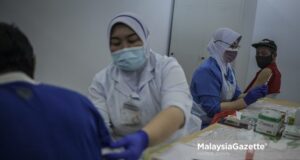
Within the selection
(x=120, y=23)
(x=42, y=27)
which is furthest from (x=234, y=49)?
(x=42, y=27)

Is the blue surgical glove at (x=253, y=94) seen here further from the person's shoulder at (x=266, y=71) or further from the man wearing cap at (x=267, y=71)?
the person's shoulder at (x=266, y=71)

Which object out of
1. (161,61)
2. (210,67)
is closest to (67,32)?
(210,67)

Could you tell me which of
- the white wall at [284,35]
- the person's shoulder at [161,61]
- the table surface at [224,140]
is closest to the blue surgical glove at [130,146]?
the table surface at [224,140]

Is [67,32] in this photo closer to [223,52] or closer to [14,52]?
[223,52]

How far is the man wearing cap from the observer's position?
2.59 meters

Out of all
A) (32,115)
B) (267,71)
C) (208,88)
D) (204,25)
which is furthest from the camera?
(204,25)

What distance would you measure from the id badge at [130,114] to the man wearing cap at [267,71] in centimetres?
160

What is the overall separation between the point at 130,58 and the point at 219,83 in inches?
38.9

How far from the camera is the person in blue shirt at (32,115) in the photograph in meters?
0.58

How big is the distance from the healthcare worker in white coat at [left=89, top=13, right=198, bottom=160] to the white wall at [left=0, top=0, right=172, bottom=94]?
97 cm

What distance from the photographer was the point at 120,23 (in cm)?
123

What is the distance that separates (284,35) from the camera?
373 cm

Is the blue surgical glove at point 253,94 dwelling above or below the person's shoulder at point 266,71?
below

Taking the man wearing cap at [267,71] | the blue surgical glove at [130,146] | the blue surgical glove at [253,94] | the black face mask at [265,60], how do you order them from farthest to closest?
the black face mask at [265,60]
the man wearing cap at [267,71]
the blue surgical glove at [253,94]
the blue surgical glove at [130,146]
